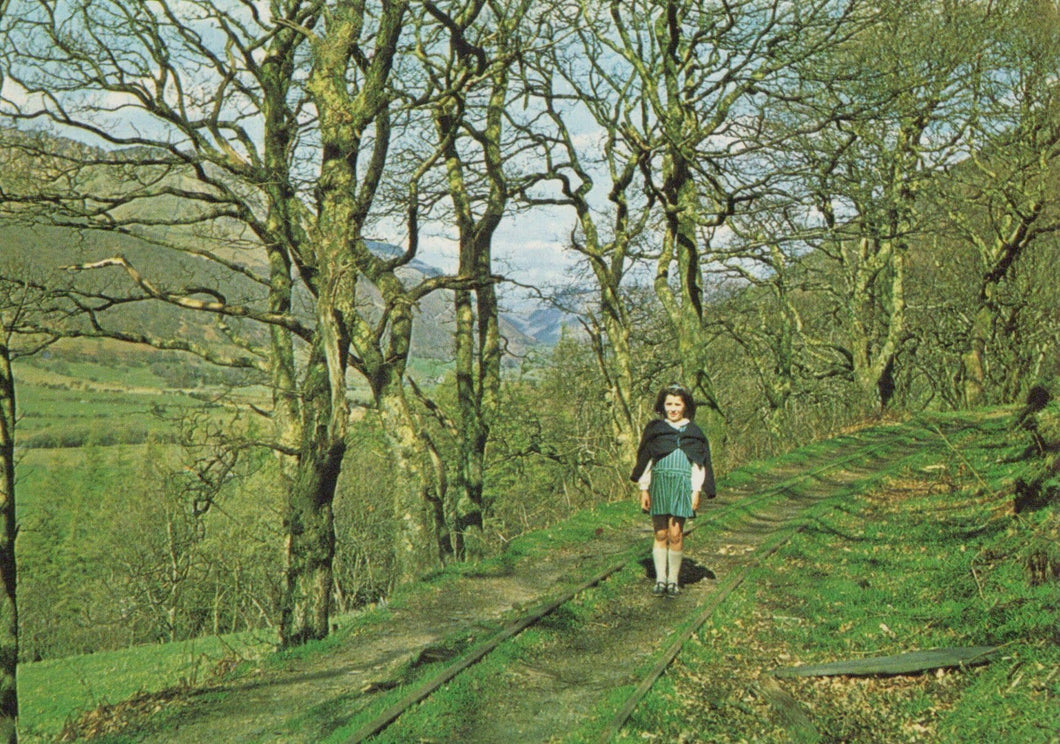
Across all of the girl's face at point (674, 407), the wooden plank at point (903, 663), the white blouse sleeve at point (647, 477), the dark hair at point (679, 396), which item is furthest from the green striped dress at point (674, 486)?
the wooden plank at point (903, 663)

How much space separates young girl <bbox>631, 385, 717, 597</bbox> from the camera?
32.2ft

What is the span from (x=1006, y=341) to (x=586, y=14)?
757 inches

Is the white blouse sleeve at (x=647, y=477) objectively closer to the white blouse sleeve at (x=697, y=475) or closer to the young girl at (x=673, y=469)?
the young girl at (x=673, y=469)

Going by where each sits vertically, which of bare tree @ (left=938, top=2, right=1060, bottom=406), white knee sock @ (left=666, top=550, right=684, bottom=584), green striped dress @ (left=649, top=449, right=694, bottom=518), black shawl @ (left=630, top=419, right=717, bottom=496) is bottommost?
white knee sock @ (left=666, top=550, right=684, bottom=584)

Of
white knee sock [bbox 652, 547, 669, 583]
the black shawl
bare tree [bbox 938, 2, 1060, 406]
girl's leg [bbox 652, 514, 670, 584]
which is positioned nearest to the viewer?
the black shawl

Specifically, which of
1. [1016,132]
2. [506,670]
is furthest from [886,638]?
[1016,132]

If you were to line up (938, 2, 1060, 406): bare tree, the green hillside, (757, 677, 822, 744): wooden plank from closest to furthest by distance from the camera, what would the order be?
1. (757, 677, 822, 744): wooden plank
2. the green hillside
3. (938, 2, 1060, 406): bare tree

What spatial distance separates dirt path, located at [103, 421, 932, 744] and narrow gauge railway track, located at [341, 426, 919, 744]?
0.02 meters

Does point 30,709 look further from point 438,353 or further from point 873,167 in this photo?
point 873,167

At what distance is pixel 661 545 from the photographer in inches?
402

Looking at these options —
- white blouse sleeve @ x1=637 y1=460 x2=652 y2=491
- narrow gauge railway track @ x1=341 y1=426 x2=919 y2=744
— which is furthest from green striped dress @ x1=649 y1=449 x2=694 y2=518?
narrow gauge railway track @ x1=341 y1=426 x2=919 y2=744

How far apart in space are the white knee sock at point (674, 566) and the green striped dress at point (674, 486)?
52cm

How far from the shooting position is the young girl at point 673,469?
32.2 feet

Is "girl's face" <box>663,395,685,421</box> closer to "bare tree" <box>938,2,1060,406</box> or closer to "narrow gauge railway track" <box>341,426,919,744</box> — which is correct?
"narrow gauge railway track" <box>341,426,919,744</box>
